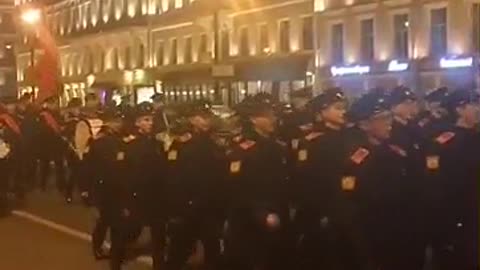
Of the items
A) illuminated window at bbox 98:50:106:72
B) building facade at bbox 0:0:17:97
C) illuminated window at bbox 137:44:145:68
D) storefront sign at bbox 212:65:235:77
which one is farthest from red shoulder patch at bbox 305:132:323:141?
building facade at bbox 0:0:17:97

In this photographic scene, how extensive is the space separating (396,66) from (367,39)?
416 centimetres

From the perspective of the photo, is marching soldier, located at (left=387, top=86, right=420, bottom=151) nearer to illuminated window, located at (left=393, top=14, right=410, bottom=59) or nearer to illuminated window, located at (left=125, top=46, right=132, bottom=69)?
illuminated window, located at (left=393, top=14, right=410, bottom=59)

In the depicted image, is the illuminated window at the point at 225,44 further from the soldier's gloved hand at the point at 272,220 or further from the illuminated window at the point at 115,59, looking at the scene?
the soldier's gloved hand at the point at 272,220

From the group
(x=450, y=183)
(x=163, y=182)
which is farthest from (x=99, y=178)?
(x=450, y=183)

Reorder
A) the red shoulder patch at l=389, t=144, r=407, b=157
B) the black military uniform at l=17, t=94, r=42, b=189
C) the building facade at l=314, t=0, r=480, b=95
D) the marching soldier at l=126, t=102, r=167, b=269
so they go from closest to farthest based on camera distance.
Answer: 1. the red shoulder patch at l=389, t=144, r=407, b=157
2. the marching soldier at l=126, t=102, r=167, b=269
3. the black military uniform at l=17, t=94, r=42, b=189
4. the building facade at l=314, t=0, r=480, b=95

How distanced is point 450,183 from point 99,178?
16.0 feet

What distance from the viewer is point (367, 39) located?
48.8 m

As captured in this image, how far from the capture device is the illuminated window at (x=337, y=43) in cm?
5019

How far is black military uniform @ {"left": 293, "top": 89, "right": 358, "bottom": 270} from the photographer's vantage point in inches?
414

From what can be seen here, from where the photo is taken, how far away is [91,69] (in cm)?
8350

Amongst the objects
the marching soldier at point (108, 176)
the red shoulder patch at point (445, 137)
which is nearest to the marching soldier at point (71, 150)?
the marching soldier at point (108, 176)

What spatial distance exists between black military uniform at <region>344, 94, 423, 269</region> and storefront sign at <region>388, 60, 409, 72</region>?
34.0 meters

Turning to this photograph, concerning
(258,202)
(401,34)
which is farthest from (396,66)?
(258,202)

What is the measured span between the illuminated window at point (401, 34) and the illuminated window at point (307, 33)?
6.31 m
